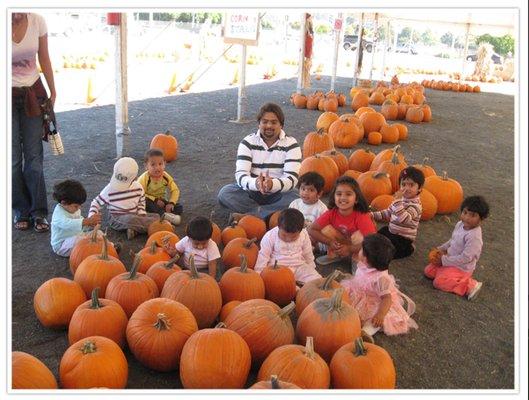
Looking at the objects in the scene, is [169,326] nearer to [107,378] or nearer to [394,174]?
[107,378]

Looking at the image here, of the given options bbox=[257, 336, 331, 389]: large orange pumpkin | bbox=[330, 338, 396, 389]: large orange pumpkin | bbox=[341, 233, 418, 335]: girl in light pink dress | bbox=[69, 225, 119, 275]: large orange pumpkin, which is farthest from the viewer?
bbox=[69, 225, 119, 275]: large orange pumpkin

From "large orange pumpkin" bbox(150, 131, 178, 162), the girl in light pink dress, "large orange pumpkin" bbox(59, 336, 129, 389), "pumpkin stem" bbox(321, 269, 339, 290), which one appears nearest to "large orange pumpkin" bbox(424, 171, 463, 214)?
the girl in light pink dress

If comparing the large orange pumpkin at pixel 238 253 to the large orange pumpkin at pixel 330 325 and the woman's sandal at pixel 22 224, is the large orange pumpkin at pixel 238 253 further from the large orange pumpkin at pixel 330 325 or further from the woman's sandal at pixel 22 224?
the woman's sandal at pixel 22 224

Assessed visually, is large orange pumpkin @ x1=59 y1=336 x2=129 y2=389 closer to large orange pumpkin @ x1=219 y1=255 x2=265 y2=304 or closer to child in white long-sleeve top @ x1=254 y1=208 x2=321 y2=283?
large orange pumpkin @ x1=219 y1=255 x2=265 y2=304

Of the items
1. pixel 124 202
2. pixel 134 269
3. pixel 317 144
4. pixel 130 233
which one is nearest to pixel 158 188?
pixel 124 202

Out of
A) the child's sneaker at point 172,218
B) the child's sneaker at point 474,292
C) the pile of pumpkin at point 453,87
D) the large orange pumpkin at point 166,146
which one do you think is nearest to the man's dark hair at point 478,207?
the child's sneaker at point 474,292

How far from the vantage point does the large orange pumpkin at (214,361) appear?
7.19 feet

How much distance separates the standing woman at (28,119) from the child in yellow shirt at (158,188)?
0.87m

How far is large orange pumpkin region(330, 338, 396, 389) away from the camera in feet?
7.30

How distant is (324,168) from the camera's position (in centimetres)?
511

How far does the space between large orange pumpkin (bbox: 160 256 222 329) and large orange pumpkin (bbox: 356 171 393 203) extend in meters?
2.49

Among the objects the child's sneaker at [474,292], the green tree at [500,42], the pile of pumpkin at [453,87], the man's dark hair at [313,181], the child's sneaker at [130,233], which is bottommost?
the child's sneaker at [474,292]

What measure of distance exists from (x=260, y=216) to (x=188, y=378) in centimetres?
228

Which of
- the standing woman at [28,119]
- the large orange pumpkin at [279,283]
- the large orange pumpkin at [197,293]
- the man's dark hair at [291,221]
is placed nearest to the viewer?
the large orange pumpkin at [197,293]
